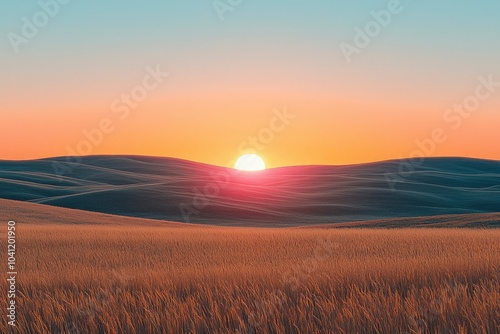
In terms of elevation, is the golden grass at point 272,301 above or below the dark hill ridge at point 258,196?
below

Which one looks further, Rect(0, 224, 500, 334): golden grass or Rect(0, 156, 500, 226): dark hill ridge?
Rect(0, 156, 500, 226): dark hill ridge

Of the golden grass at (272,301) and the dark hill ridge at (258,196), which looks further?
the dark hill ridge at (258,196)

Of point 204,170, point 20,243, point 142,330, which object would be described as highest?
point 204,170

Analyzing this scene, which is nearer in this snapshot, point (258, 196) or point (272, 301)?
point (272, 301)

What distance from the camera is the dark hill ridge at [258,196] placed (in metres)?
69.9

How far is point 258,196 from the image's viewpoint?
282 feet

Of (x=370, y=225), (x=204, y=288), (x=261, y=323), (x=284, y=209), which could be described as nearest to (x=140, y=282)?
(x=204, y=288)

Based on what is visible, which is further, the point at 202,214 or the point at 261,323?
the point at 202,214

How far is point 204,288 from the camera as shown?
749 cm

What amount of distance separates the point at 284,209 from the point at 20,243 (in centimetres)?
5833

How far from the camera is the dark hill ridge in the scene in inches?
2751

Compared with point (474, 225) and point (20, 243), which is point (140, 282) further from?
point (474, 225)

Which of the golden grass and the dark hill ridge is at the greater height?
the dark hill ridge

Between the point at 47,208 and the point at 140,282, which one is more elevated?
the point at 47,208
